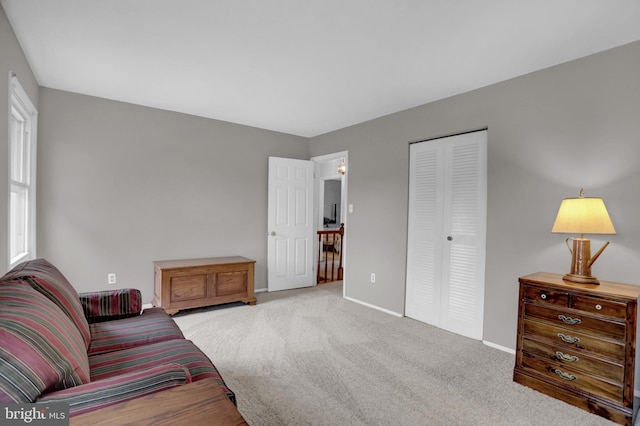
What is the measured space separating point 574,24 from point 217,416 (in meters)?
2.84

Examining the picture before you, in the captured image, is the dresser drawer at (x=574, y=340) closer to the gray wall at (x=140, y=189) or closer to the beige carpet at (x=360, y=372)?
the beige carpet at (x=360, y=372)


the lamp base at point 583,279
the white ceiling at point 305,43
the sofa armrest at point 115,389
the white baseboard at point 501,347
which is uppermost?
the white ceiling at point 305,43

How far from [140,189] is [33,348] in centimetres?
319

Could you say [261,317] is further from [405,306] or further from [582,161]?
[582,161]

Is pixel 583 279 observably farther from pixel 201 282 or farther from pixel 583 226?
pixel 201 282

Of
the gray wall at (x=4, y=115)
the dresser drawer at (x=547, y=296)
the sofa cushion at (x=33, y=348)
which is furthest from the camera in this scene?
the dresser drawer at (x=547, y=296)

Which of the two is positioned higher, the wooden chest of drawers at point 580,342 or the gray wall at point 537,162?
the gray wall at point 537,162

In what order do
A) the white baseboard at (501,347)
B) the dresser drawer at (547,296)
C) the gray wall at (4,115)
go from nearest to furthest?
the gray wall at (4,115), the dresser drawer at (547,296), the white baseboard at (501,347)

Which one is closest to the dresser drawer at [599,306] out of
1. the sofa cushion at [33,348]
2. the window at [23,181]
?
the sofa cushion at [33,348]

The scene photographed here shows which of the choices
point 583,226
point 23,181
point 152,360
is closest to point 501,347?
point 583,226

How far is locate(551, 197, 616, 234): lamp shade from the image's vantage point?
2.11 meters

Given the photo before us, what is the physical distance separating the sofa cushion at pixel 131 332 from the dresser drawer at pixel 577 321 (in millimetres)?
2468

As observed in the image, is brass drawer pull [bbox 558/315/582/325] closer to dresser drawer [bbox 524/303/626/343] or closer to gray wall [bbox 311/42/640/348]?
dresser drawer [bbox 524/303/626/343]

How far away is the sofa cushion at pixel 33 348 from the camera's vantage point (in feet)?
3.05
